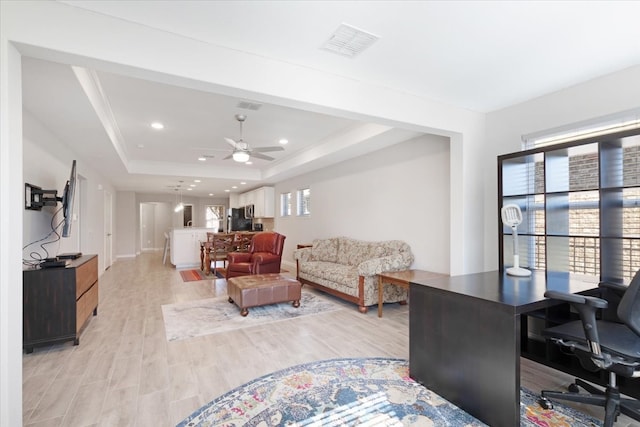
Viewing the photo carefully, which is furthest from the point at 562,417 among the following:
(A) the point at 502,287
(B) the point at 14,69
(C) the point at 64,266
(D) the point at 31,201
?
(D) the point at 31,201

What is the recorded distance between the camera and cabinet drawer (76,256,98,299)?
3.18 meters

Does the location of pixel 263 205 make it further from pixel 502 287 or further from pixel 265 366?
pixel 502 287

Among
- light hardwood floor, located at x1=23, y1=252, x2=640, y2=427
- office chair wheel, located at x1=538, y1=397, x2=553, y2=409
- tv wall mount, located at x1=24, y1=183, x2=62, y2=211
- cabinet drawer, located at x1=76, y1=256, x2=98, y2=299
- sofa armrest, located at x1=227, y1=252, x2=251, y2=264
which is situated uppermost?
tv wall mount, located at x1=24, y1=183, x2=62, y2=211

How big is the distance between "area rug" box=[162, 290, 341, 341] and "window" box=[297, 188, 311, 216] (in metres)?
3.11

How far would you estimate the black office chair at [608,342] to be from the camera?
64.7 inches

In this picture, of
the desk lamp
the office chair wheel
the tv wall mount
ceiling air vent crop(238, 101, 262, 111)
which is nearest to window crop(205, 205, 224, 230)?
the tv wall mount

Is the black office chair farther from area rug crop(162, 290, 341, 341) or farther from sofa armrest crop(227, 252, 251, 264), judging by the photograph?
sofa armrest crop(227, 252, 251, 264)

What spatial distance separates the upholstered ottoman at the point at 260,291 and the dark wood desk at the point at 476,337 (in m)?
2.28

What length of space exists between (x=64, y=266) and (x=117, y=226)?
359 inches

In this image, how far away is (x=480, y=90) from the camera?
10.5 ft

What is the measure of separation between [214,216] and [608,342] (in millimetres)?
14024

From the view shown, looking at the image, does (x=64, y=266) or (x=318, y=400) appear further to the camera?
(x=64, y=266)

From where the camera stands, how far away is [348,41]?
233 centimetres

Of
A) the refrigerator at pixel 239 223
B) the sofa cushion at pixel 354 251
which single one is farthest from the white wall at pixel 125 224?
the sofa cushion at pixel 354 251
